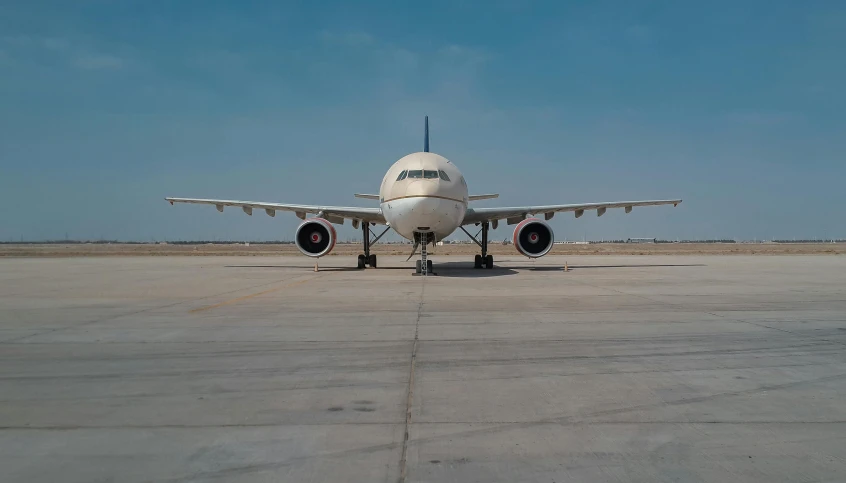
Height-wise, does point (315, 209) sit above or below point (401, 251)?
above

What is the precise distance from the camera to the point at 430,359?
561 cm

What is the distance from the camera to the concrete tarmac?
3.02 meters

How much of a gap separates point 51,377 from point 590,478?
4.64 meters

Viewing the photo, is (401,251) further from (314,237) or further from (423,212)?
(423,212)

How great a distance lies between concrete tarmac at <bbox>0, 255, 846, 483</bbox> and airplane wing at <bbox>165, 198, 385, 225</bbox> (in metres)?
13.0

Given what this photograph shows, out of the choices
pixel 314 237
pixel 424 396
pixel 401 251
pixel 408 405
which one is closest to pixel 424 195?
pixel 314 237

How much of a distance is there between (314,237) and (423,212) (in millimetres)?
6183

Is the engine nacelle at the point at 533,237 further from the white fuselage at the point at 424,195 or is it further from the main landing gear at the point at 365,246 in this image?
the main landing gear at the point at 365,246

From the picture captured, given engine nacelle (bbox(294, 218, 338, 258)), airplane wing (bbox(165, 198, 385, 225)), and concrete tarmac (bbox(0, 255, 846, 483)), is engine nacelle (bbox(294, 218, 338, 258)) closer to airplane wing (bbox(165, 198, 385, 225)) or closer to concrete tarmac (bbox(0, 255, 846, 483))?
airplane wing (bbox(165, 198, 385, 225))

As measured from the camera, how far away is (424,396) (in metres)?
4.28

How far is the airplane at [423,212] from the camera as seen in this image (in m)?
16.9

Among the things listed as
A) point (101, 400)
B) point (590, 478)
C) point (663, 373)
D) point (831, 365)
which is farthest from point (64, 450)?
point (831, 365)

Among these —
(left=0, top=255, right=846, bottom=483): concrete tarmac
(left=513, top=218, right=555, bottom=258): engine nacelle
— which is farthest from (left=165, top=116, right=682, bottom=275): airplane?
(left=0, top=255, right=846, bottom=483): concrete tarmac

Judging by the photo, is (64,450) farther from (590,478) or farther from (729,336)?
(729,336)
